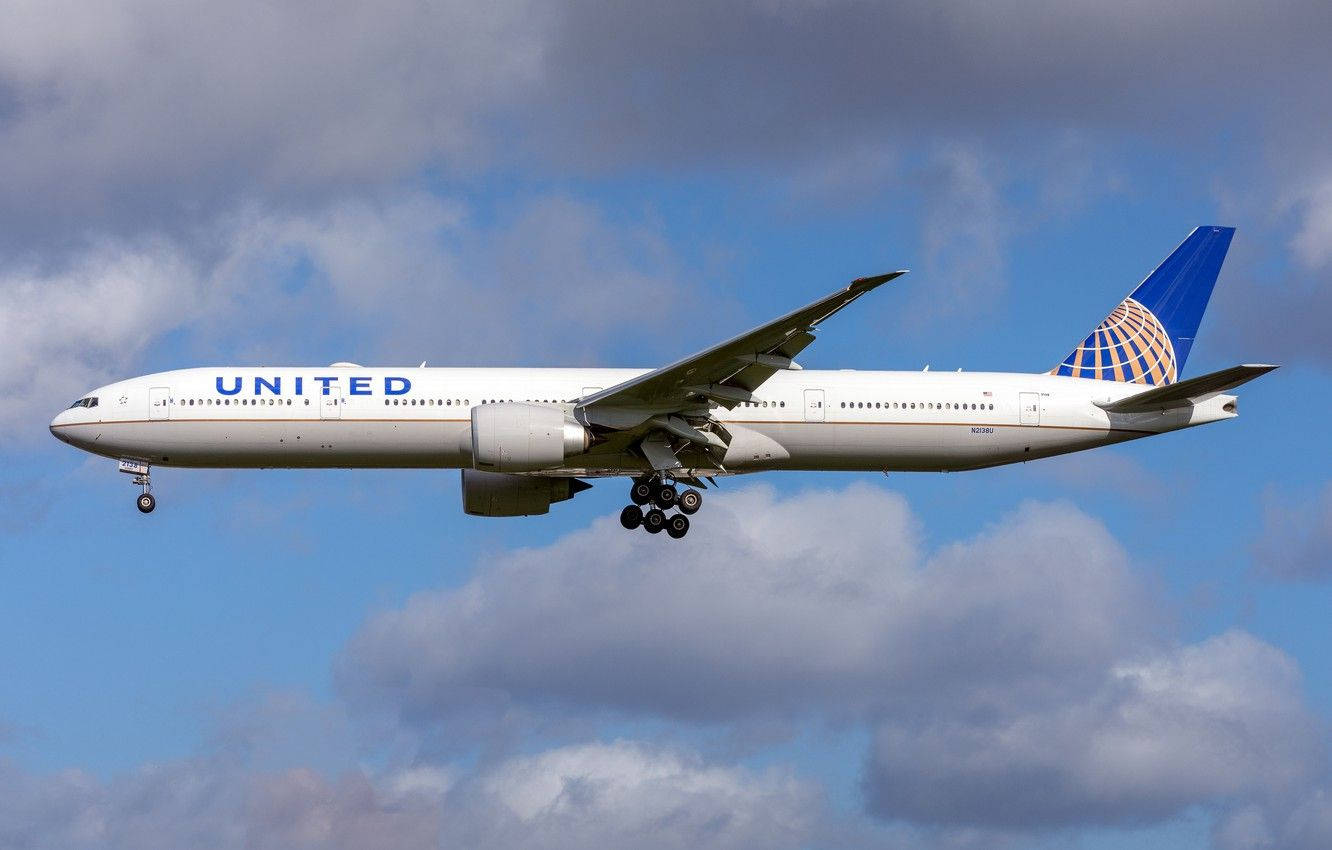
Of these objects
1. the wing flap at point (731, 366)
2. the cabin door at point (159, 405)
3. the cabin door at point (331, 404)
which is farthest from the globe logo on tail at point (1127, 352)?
the cabin door at point (159, 405)

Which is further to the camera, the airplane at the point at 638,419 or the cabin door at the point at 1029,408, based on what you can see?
the cabin door at the point at 1029,408

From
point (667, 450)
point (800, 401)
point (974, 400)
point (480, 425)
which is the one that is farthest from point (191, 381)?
point (974, 400)

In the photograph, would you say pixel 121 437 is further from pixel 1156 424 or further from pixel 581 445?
pixel 1156 424

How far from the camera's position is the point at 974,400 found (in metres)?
48.3

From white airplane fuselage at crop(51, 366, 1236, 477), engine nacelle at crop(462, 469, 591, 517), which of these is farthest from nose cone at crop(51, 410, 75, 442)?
engine nacelle at crop(462, 469, 591, 517)

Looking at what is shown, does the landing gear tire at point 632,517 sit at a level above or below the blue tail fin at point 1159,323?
below

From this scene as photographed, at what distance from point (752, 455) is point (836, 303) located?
654 centimetres

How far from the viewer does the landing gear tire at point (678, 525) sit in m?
48.2

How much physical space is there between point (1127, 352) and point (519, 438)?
17224mm

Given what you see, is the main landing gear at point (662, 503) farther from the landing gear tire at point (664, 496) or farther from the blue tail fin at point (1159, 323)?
the blue tail fin at point (1159, 323)

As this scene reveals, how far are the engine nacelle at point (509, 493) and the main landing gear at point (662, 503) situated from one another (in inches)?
114

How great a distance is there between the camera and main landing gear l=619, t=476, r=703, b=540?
48.1m

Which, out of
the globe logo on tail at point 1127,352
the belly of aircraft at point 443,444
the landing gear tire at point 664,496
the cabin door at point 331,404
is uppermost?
the globe logo on tail at point 1127,352

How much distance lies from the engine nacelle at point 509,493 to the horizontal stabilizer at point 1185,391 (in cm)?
1378
